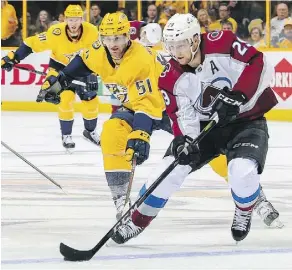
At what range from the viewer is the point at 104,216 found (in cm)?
484

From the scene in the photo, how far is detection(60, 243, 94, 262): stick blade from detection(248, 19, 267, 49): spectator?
22.4 feet

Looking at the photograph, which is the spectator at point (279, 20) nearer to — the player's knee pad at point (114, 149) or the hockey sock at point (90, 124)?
the hockey sock at point (90, 124)

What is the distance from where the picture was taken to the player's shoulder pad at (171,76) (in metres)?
4.05

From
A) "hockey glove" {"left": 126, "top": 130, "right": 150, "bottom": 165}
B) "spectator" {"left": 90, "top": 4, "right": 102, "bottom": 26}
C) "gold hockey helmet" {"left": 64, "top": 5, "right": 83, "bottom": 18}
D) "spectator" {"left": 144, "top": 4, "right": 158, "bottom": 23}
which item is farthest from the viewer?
"spectator" {"left": 90, "top": 4, "right": 102, "bottom": 26}

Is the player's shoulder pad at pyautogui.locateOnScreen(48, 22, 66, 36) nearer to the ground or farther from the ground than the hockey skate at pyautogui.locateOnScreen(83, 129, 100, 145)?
farther from the ground

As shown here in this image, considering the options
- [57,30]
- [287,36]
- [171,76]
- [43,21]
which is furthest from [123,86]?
[43,21]

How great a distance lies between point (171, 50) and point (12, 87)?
756 centimetres

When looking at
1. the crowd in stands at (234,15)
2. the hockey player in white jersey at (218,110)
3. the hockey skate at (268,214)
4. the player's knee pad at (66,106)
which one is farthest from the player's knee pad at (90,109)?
the hockey player in white jersey at (218,110)

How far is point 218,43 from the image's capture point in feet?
13.4

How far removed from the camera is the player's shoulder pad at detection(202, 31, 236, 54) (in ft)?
13.3

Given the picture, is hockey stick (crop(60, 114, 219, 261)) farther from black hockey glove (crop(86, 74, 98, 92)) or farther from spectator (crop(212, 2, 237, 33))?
spectator (crop(212, 2, 237, 33))

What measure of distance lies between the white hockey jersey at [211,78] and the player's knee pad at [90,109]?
4.08 meters

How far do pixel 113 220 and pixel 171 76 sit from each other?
93 cm

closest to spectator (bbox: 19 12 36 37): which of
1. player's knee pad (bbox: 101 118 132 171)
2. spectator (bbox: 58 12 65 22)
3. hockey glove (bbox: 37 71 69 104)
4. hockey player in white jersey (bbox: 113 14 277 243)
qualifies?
spectator (bbox: 58 12 65 22)
